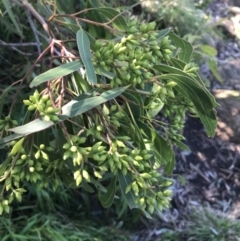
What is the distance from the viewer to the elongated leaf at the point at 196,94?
1.22m

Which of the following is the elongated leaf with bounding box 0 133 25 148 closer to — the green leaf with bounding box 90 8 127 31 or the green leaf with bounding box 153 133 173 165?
the green leaf with bounding box 153 133 173 165

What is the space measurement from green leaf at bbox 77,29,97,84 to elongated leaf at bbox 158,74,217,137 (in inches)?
7.1

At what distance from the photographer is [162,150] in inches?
56.9

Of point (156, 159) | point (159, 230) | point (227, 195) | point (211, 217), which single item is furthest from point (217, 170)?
point (156, 159)

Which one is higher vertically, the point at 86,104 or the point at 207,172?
the point at 86,104

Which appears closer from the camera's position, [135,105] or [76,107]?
[76,107]

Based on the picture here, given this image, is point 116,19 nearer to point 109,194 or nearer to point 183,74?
point 183,74

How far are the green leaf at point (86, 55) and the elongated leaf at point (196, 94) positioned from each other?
0.18 meters

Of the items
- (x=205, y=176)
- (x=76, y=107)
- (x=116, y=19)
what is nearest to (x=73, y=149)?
(x=76, y=107)

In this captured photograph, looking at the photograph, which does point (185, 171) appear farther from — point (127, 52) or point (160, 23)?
point (127, 52)

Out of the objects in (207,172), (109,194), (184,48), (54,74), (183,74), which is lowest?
(207,172)

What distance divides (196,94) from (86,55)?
0.29 metres

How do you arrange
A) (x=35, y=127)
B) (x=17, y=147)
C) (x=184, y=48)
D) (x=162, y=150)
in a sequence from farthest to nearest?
1. (x=184, y=48)
2. (x=162, y=150)
3. (x=17, y=147)
4. (x=35, y=127)

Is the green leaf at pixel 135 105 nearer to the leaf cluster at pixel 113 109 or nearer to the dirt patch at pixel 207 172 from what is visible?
the leaf cluster at pixel 113 109
